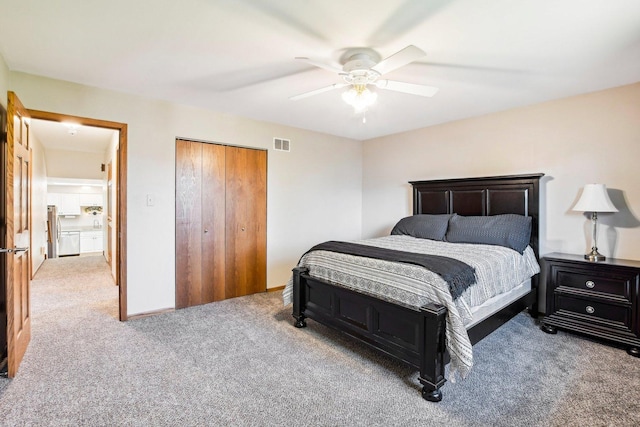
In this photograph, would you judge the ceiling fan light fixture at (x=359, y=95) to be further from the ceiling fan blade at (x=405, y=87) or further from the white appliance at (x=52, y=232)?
the white appliance at (x=52, y=232)

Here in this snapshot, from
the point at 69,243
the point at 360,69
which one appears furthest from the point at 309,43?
the point at 69,243

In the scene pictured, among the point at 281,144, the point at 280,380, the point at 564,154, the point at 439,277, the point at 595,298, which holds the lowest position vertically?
the point at 280,380

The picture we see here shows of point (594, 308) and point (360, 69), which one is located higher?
point (360, 69)

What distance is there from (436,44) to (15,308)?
3543 mm

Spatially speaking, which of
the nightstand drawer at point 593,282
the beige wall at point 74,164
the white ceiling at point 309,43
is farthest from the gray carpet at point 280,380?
the beige wall at point 74,164

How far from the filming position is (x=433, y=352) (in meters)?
1.96

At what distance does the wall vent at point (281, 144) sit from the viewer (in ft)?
14.4

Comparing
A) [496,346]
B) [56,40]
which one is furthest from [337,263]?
[56,40]

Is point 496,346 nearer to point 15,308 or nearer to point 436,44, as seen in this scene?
point 436,44

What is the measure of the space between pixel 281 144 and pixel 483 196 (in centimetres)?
274

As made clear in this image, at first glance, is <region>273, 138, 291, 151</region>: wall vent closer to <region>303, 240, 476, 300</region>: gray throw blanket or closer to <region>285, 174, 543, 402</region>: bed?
<region>285, 174, 543, 402</region>: bed

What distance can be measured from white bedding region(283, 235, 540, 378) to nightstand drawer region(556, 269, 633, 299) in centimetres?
29

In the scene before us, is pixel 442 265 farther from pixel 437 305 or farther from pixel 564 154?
pixel 564 154

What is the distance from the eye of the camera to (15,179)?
89.6 inches
